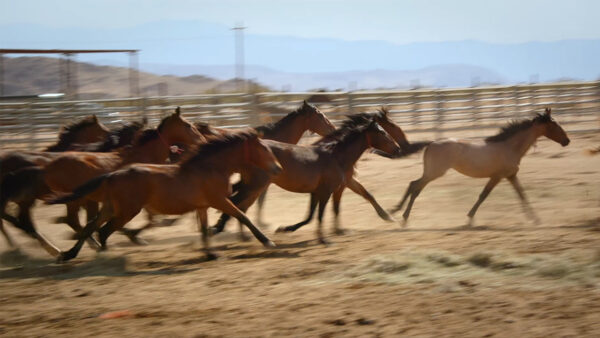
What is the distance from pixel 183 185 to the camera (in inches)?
313

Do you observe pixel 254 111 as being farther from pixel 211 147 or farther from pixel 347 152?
pixel 211 147

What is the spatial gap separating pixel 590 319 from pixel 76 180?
5.65m

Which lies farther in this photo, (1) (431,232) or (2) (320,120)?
(2) (320,120)

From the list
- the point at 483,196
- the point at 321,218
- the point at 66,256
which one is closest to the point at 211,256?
the point at 66,256

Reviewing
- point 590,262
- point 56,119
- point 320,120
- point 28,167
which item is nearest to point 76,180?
point 28,167

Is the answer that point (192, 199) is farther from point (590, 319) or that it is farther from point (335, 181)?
point (590, 319)

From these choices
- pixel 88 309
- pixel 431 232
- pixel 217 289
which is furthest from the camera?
pixel 431 232

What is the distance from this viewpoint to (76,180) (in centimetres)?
864

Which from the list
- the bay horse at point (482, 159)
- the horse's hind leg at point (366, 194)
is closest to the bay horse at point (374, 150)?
the horse's hind leg at point (366, 194)

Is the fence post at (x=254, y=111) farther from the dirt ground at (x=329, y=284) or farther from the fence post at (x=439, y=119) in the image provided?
the dirt ground at (x=329, y=284)

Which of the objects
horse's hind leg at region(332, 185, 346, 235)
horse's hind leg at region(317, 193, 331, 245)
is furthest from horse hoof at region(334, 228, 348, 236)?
horse's hind leg at region(317, 193, 331, 245)

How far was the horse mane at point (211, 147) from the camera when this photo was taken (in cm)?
825

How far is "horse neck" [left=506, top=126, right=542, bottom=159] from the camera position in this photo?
36.1 feet

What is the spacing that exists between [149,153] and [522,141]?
528cm
